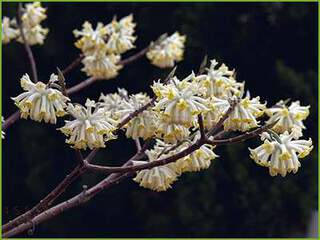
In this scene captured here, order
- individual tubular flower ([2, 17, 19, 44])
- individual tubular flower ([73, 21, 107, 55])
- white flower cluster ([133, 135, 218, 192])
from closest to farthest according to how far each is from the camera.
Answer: white flower cluster ([133, 135, 218, 192]) < individual tubular flower ([73, 21, 107, 55]) < individual tubular flower ([2, 17, 19, 44])

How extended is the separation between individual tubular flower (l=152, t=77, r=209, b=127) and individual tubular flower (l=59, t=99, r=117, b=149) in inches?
3.1

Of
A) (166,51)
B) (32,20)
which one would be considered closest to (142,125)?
(166,51)

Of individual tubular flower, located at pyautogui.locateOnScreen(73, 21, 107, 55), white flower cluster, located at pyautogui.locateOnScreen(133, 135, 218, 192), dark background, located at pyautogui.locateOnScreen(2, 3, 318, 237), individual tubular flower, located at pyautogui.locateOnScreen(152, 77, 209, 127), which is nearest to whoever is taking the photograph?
individual tubular flower, located at pyautogui.locateOnScreen(152, 77, 209, 127)

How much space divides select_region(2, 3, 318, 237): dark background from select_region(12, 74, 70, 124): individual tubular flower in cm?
129

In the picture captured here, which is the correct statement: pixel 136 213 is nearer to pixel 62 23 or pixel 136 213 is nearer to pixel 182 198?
pixel 182 198

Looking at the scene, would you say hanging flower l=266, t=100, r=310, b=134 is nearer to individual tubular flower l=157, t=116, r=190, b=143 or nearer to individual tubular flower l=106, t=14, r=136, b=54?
individual tubular flower l=157, t=116, r=190, b=143

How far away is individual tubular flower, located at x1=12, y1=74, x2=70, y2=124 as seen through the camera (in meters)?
0.89

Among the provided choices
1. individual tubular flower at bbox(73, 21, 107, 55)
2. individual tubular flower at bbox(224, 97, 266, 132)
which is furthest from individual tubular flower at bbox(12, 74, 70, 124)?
individual tubular flower at bbox(73, 21, 107, 55)

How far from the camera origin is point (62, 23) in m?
2.39

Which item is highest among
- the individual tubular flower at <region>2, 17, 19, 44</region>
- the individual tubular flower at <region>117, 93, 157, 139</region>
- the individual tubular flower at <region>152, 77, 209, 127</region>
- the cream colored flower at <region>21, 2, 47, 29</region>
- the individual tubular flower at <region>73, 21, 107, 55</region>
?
the cream colored flower at <region>21, 2, 47, 29</region>

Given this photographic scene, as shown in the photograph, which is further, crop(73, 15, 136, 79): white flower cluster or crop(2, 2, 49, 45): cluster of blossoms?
crop(2, 2, 49, 45): cluster of blossoms

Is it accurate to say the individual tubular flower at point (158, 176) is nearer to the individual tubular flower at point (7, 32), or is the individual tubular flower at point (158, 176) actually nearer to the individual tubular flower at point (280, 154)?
the individual tubular flower at point (280, 154)

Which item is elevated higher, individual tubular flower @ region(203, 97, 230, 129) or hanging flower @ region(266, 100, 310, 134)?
individual tubular flower @ region(203, 97, 230, 129)

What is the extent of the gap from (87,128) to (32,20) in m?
0.71
